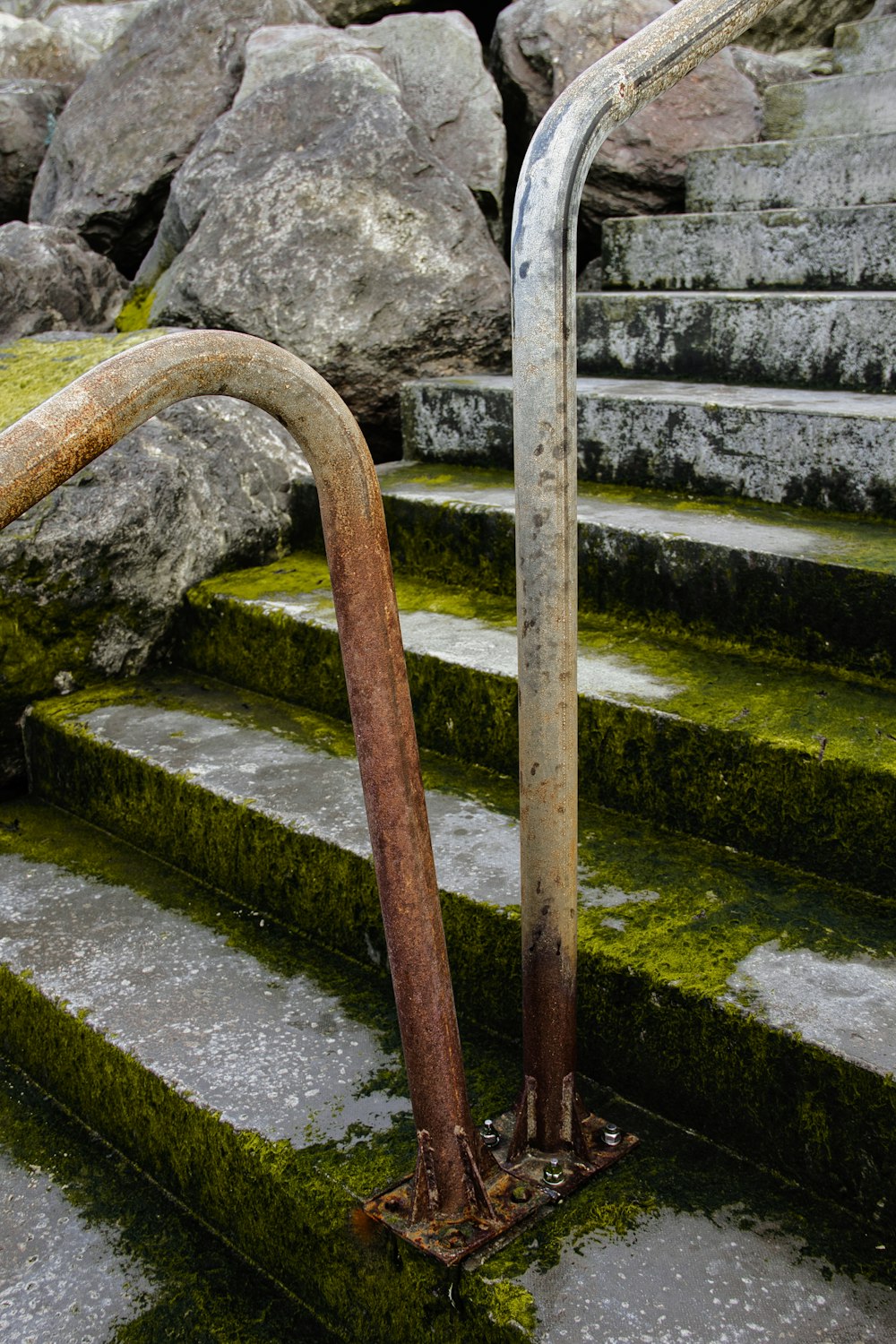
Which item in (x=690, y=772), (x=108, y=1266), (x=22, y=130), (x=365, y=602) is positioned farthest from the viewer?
(x=22, y=130)

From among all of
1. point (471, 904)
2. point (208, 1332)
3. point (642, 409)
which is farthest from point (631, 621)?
point (208, 1332)

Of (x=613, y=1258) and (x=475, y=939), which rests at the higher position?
(x=475, y=939)

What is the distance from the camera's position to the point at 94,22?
6.26 m

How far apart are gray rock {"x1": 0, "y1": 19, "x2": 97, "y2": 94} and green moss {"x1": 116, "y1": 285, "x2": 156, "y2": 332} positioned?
2.08 m

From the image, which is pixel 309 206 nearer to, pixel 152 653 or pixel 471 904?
pixel 152 653

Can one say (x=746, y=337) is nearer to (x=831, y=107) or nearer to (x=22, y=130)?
(x=831, y=107)

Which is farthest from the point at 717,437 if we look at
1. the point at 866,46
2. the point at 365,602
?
the point at 866,46

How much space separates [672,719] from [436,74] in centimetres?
311

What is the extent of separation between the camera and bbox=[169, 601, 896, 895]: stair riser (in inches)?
73.7

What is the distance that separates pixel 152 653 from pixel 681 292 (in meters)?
1.84

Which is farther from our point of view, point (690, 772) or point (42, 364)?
point (42, 364)

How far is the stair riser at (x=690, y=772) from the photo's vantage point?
1.87 m

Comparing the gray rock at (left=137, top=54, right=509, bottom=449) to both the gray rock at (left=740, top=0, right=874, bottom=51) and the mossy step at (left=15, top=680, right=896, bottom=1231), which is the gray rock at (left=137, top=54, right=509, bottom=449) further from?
the gray rock at (left=740, top=0, right=874, bottom=51)

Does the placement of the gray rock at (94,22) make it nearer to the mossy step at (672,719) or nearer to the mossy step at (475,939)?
the mossy step at (672,719)
